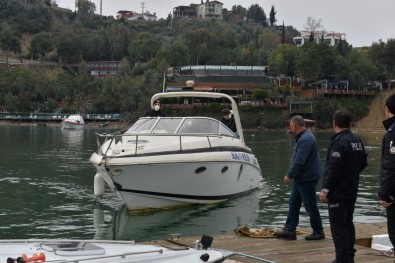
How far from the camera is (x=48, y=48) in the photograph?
186875mm

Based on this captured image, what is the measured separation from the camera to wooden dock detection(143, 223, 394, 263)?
877 cm

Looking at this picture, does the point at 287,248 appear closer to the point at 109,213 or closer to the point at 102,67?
the point at 109,213

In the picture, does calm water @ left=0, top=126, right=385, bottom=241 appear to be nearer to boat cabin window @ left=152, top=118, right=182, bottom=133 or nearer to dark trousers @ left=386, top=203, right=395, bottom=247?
boat cabin window @ left=152, top=118, right=182, bottom=133

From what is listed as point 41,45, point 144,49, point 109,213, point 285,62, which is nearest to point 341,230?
point 109,213

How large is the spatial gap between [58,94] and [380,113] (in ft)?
237

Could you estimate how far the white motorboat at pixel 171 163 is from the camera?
53.7 ft

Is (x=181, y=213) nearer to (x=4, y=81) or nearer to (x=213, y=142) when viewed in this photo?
(x=213, y=142)

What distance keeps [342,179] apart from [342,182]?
0.14 ft

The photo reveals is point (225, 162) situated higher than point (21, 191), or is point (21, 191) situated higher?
point (225, 162)

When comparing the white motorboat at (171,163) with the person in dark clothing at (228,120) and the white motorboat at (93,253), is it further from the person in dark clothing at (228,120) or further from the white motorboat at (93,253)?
the white motorboat at (93,253)

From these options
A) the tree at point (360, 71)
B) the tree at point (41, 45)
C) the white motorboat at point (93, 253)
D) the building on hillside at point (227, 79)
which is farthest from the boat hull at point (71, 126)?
the white motorboat at point (93, 253)

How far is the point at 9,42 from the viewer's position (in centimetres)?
18612

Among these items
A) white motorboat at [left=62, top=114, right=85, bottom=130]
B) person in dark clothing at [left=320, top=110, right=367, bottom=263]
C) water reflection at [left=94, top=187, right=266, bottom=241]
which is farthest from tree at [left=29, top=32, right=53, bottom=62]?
person in dark clothing at [left=320, top=110, right=367, bottom=263]

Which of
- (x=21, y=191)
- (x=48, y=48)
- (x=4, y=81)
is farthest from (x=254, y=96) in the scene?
(x=21, y=191)
